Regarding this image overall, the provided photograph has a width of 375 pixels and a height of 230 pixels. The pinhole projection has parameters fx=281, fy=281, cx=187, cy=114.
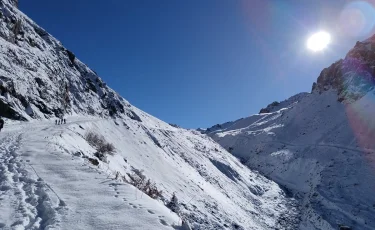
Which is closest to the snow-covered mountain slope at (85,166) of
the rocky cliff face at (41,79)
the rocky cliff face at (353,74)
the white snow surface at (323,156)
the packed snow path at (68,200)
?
the packed snow path at (68,200)

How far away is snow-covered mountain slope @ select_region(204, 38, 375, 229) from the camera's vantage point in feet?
98.5

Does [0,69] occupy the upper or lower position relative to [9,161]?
upper

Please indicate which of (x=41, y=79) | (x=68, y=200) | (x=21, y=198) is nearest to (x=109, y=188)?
(x=68, y=200)

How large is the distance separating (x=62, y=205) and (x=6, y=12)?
38544 mm

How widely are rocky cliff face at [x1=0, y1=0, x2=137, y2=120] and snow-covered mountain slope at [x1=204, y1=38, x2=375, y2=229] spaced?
27901mm

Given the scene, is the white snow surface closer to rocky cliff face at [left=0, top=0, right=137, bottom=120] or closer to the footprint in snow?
the footprint in snow

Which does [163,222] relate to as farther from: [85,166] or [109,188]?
[85,166]

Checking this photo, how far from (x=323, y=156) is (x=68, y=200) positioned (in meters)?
48.2

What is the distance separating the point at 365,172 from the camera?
38.2 m

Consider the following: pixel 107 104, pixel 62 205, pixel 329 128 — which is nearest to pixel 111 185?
pixel 62 205

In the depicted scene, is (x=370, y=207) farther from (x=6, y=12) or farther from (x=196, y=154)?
(x=6, y=12)

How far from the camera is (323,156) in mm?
47562

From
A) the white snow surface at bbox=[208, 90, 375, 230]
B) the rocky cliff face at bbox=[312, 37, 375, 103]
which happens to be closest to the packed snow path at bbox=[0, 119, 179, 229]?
the white snow surface at bbox=[208, 90, 375, 230]

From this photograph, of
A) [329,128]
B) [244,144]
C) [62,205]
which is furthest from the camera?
[244,144]
